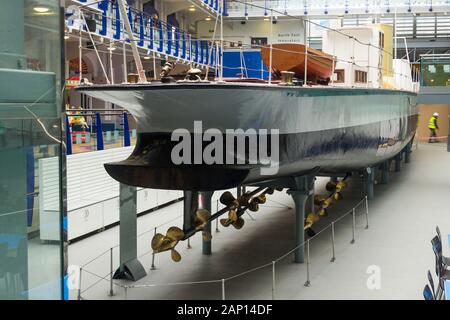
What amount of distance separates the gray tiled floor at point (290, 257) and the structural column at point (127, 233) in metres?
0.18

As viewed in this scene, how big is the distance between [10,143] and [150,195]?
317 inches

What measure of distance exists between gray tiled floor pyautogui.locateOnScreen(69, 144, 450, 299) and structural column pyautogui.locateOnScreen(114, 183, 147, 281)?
18 cm

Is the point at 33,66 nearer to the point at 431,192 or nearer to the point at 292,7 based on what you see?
the point at 431,192

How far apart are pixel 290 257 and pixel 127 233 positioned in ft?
7.47

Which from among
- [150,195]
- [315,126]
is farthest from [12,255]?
[150,195]

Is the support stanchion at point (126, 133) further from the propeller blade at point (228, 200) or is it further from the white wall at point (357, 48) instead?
the white wall at point (357, 48)

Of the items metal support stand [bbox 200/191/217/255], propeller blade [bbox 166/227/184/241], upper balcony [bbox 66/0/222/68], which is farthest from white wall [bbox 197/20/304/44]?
propeller blade [bbox 166/227/184/241]

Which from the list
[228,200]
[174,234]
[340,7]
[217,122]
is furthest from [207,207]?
[340,7]

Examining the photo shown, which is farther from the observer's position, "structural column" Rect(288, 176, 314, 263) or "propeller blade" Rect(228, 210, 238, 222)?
"propeller blade" Rect(228, 210, 238, 222)

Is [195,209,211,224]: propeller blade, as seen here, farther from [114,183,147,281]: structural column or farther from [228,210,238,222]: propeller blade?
[228,210,238,222]: propeller blade

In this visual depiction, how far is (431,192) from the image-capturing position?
13141 millimetres

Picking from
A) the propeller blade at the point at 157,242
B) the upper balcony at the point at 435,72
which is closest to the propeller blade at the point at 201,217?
the propeller blade at the point at 157,242

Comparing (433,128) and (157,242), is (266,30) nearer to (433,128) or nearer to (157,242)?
(433,128)

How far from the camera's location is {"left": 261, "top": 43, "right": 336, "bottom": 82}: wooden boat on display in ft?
25.4
